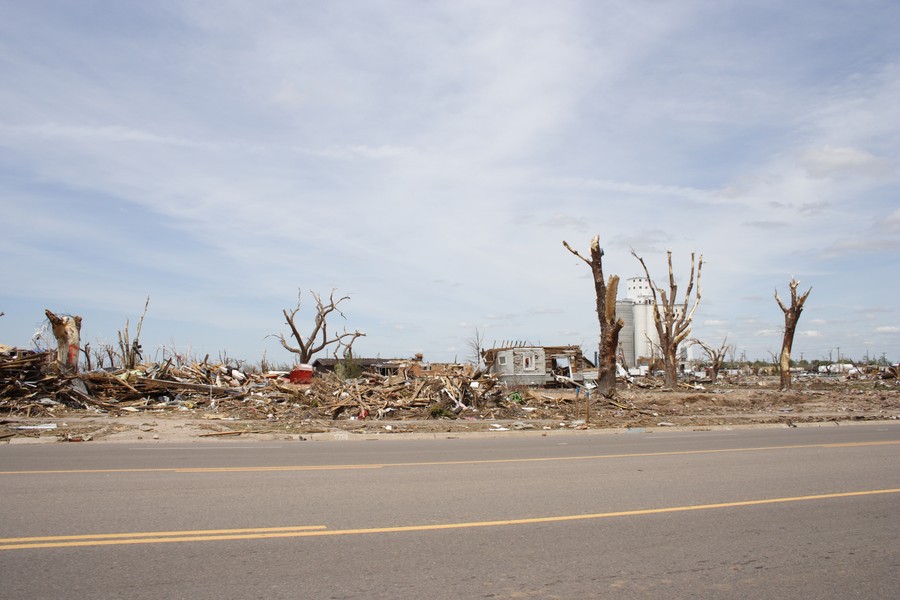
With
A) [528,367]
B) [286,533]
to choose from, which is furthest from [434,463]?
[528,367]

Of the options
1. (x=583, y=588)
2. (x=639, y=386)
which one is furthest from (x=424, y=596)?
(x=639, y=386)

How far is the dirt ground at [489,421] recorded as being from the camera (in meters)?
18.0

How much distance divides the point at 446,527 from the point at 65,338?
22962 millimetres

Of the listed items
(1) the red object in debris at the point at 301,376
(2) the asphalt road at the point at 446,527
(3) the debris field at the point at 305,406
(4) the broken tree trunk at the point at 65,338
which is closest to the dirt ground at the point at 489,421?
(3) the debris field at the point at 305,406

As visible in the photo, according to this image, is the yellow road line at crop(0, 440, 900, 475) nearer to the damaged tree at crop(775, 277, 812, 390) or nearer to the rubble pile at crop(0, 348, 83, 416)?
the rubble pile at crop(0, 348, 83, 416)

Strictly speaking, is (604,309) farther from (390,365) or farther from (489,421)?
(390,365)

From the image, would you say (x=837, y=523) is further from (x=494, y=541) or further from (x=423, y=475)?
(x=423, y=475)

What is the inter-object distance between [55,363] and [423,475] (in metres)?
18.9

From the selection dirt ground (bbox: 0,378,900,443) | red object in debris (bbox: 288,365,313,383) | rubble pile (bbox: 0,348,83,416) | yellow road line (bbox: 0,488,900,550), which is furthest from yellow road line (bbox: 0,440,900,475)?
red object in debris (bbox: 288,365,313,383)

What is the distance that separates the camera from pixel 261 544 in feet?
21.2

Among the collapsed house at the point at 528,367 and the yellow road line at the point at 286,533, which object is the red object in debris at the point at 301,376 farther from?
the yellow road line at the point at 286,533

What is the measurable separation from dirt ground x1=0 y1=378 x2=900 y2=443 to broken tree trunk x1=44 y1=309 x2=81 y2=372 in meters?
3.68

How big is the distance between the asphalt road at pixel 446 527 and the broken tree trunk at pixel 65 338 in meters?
13.6

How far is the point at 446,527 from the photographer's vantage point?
7.26m
